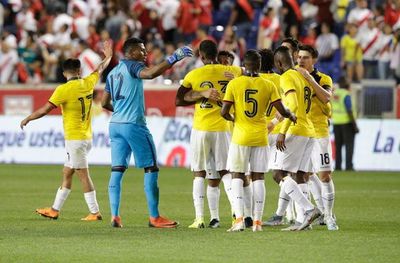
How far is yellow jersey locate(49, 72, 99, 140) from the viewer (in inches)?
702

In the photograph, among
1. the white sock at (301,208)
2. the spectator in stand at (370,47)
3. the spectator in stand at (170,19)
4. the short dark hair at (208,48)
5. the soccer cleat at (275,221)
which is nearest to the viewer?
the white sock at (301,208)

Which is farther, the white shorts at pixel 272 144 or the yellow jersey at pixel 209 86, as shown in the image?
the white shorts at pixel 272 144

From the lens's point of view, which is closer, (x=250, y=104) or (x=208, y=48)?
(x=250, y=104)

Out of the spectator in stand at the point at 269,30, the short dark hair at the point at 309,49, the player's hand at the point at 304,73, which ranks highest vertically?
the spectator in stand at the point at 269,30

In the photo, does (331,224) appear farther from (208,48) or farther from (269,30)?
(269,30)

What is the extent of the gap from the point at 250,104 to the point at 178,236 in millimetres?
1867

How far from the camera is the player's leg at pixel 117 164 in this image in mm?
16266

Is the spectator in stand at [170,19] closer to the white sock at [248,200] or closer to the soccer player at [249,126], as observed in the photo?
the white sock at [248,200]

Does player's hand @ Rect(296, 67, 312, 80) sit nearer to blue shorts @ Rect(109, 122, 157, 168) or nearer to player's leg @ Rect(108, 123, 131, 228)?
blue shorts @ Rect(109, 122, 157, 168)

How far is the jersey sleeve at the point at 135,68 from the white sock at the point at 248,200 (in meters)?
2.07

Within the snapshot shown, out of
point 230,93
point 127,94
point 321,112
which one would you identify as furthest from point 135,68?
point 321,112

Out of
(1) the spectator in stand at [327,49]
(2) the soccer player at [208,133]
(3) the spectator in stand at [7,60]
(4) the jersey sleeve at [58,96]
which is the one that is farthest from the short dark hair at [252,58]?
(3) the spectator in stand at [7,60]

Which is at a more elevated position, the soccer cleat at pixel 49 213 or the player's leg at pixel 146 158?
the player's leg at pixel 146 158

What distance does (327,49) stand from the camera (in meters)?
32.5
